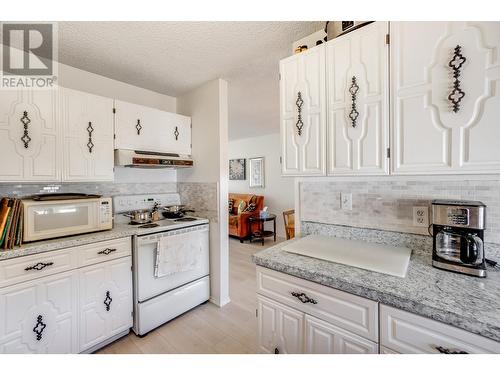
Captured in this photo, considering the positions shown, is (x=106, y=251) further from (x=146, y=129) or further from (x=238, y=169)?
(x=238, y=169)

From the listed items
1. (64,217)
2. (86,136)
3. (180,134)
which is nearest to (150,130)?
(180,134)

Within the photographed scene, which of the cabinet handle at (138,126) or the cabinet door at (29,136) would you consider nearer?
the cabinet door at (29,136)

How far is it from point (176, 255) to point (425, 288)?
1.90 m

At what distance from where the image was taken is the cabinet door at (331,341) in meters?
0.95

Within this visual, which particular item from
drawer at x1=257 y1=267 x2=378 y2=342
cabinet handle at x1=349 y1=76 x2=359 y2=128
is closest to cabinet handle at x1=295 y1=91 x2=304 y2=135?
cabinet handle at x1=349 y1=76 x2=359 y2=128

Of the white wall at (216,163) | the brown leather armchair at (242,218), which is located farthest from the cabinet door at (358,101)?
the brown leather armchair at (242,218)

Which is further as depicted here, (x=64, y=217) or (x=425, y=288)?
(x=64, y=217)

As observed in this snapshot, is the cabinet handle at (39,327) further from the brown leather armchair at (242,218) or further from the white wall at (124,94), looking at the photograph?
the brown leather armchair at (242,218)

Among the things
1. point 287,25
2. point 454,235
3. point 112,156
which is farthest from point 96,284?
point 287,25

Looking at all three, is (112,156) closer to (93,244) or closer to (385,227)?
(93,244)

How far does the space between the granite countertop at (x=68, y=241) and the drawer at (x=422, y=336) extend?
5.97 ft

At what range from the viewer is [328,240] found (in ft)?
4.96

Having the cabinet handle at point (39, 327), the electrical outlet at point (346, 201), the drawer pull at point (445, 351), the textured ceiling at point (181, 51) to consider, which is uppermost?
the textured ceiling at point (181, 51)

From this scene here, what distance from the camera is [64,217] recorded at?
174cm
